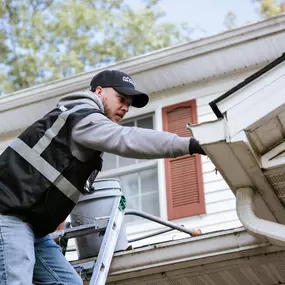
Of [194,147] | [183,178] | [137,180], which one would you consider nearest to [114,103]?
[194,147]

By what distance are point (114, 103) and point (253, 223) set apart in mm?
1057

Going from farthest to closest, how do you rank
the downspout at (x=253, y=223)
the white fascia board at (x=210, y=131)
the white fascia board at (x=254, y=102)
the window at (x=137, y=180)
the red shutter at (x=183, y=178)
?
the window at (x=137, y=180) → the red shutter at (x=183, y=178) → the downspout at (x=253, y=223) → the white fascia board at (x=254, y=102) → the white fascia board at (x=210, y=131)

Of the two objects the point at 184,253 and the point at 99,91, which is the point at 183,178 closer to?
the point at 184,253

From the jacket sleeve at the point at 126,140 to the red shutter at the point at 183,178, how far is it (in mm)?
3827

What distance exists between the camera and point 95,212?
16.8 feet

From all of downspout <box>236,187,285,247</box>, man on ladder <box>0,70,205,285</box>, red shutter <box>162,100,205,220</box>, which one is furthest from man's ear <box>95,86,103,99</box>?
red shutter <box>162,100,205,220</box>

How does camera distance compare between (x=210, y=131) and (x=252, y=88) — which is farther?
(x=252, y=88)

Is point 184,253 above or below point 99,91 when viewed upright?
below

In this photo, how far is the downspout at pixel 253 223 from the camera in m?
3.97

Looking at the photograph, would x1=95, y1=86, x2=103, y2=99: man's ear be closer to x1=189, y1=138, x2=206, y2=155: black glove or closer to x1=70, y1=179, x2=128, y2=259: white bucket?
x1=189, y1=138, x2=206, y2=155: black glove

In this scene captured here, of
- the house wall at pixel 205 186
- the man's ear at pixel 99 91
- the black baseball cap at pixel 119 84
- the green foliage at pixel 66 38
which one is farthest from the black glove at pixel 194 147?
the green foliage at pixel 66 38

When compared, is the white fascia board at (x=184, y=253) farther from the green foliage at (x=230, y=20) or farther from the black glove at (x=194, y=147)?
the green foliage at (x=230, y=20)

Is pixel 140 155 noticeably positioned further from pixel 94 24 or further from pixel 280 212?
pixel 94 24

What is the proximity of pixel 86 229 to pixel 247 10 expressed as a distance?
1331 centimetres
